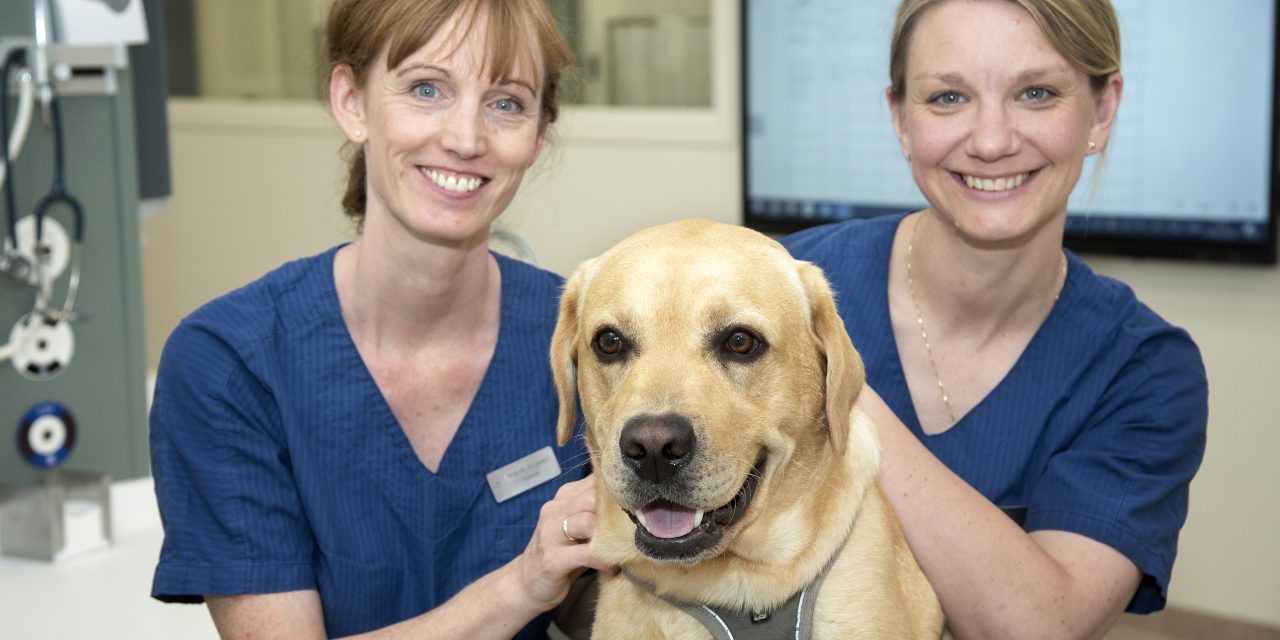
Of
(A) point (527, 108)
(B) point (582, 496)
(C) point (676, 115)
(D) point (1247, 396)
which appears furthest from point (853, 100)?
(B) point (582, 496)

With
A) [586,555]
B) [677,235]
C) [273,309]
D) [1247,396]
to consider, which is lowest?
[1247,396]

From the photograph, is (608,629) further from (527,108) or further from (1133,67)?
(1133,67)

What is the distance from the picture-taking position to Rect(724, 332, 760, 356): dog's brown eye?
4.53ft

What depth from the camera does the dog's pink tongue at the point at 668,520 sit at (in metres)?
1.32

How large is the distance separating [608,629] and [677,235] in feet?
1.52

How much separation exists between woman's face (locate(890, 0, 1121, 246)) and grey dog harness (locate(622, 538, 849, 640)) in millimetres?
535

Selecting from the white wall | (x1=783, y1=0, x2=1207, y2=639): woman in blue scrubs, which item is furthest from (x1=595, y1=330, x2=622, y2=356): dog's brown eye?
the white wall

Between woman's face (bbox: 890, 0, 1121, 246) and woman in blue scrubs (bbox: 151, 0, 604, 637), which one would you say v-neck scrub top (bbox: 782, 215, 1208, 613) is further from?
woman in blue scrubs (bbox: 151, 0, 604, 637)

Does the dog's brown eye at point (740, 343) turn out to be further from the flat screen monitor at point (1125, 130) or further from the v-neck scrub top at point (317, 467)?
the flat screen monitor at point (1125, 130)

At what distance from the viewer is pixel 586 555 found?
142 centimetres

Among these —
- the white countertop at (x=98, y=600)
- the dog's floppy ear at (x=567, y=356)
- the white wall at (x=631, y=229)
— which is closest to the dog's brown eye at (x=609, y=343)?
the dog's floppy ear at (x=567, y=356)

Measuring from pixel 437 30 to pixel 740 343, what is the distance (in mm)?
567

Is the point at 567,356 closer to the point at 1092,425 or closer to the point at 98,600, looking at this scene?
the point at 1092,425

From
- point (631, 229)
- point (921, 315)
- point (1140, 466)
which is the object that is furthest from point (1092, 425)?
point (631, 229)
